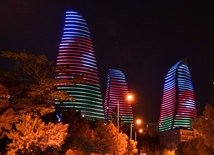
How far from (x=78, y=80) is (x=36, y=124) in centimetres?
414

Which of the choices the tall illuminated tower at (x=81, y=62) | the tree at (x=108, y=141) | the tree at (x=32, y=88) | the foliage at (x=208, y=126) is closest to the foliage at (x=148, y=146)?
the tree at (x=108, y=141)

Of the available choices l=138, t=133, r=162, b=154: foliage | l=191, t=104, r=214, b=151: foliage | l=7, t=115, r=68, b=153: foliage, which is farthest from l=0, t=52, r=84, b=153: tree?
l=138, t=133, r=162, b=154: foliage

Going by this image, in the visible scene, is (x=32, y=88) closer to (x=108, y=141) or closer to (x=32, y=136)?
(x=32, y=136)

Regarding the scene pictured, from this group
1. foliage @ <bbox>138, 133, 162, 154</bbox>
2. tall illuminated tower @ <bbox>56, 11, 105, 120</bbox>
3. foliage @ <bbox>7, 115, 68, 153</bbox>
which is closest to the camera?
foliage @ <bbox>7, 115, 68, 153</bbox>

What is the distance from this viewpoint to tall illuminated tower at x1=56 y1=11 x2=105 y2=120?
464 feet

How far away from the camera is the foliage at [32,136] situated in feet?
51.2

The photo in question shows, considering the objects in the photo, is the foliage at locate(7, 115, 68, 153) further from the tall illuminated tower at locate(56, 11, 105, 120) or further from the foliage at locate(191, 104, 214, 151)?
the tall illuminated tower at locate(56, 11, 105, 120)

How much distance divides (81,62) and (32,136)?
129152mm

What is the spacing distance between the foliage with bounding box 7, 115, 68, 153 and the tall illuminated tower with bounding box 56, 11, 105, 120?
4702 inches

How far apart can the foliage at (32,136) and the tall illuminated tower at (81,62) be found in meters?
119

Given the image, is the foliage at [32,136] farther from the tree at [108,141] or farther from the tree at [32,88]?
the tree at [108,141]

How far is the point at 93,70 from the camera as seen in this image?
497 ft

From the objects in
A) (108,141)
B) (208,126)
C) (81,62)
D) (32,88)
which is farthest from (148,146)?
(32,88)

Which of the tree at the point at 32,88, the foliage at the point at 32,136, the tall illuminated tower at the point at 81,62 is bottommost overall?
the foliage at the point at 32,136
